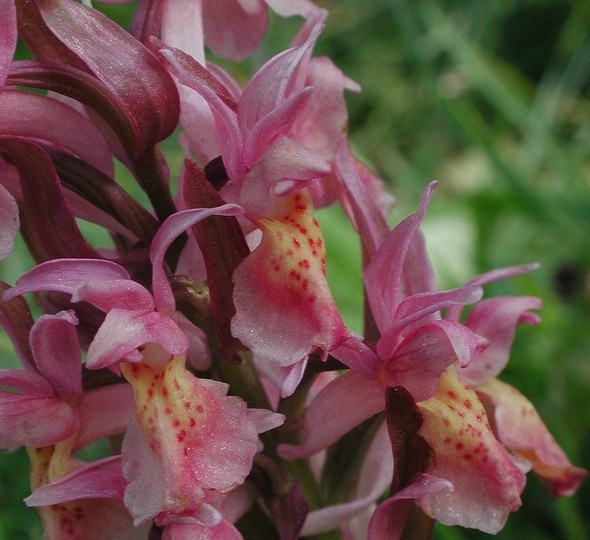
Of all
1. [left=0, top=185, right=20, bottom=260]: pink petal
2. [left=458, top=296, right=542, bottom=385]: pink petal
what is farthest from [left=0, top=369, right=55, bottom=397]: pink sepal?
[left=458, top=296, right=542, bottom=385]: pink petal

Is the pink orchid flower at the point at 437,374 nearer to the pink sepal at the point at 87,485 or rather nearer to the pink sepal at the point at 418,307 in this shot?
the pink sepal at the point at 418,307

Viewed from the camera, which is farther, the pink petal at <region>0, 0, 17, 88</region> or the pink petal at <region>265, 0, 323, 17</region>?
the pink petal at <region>265, 0, 323, 17</region>

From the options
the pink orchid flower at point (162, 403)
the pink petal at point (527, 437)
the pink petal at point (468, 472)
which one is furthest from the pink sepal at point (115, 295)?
the pink petal at point (527, 437)

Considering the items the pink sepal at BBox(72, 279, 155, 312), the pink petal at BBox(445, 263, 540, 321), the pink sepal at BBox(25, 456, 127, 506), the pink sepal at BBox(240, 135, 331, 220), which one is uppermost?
the pink sepal at BBox(240, 135, 331, 220)

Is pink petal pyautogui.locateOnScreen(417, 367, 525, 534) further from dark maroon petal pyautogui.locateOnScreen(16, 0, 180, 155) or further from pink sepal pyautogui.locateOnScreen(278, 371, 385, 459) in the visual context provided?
dark maroon petal pyautogui.locateOnScreen(16, 0, 180, 155)

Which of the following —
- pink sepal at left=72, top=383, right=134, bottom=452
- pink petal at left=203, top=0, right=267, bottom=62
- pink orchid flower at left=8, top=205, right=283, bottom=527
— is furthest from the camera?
pink petal at left=203, top=0, right=267, bottom=62

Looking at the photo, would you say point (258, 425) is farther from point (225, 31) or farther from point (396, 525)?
point (225, 31)

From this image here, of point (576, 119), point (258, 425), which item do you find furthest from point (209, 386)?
point (576, 119)

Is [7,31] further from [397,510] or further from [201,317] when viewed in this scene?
[397,510]
